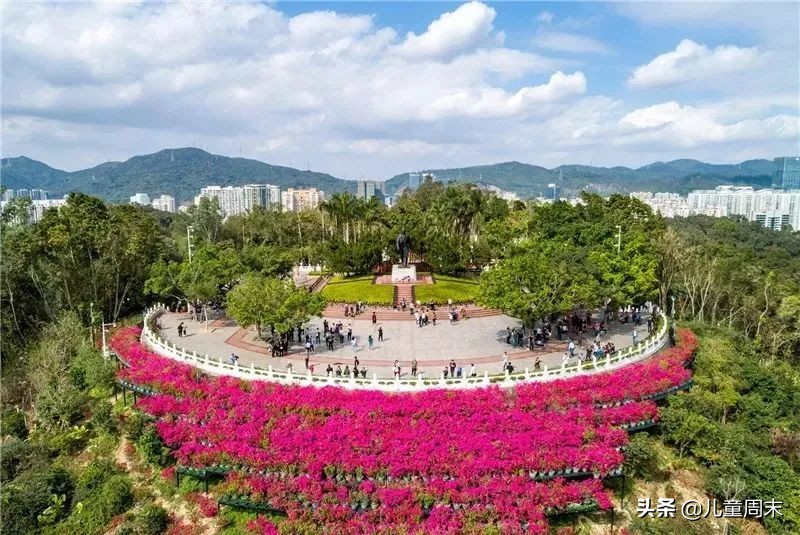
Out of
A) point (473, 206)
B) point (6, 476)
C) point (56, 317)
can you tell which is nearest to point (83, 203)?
point (56, 317)

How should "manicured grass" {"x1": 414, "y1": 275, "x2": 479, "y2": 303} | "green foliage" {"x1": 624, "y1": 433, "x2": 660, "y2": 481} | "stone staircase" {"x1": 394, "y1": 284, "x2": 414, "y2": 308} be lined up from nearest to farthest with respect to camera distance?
"green foliage" {"x1": 624, "y1": 433, "x2": 660, "y2": 481}
"stone staircase" {"x1": 394, "y1": 284, "x2": 414, "y2": 308}
"manicured grass" {"x1": 414, "y1": 275, "x2": 479, "y2": 303}

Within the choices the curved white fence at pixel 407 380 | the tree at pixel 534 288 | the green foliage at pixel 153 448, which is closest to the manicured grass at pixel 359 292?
the tree at pixel 534 288

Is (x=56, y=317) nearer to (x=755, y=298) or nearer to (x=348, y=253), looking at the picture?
(x=348, y=253)

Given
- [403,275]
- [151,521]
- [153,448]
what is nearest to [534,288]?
[153,448]

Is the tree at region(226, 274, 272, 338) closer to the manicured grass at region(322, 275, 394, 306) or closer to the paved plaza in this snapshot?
the paved plaza

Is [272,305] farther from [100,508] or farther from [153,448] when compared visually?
[100,508]

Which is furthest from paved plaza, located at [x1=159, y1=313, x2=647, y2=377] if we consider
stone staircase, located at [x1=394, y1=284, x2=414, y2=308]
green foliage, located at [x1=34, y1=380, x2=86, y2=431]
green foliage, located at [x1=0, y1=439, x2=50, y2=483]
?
green foliage, located at [x1=0, y1=439, x2=50, y2=483]

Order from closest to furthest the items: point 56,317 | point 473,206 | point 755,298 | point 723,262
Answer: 1. point 56,317
2. point 755,298
3. point 723,262
4. point 473,206
